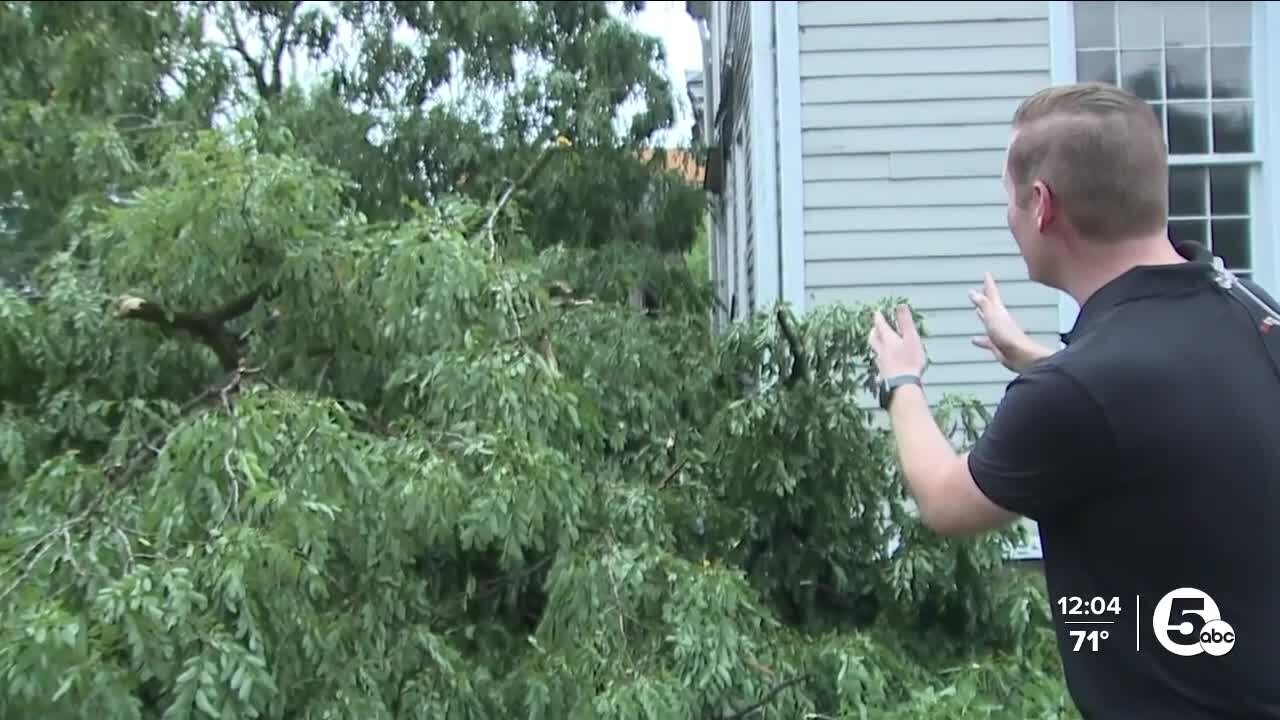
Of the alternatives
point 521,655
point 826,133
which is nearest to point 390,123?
point 826,133

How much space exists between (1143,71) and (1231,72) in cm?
42

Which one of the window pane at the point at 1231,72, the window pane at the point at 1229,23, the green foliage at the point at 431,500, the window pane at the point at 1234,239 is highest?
the window pane at the point at 1229,23

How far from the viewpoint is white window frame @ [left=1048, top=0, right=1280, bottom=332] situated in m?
6.07

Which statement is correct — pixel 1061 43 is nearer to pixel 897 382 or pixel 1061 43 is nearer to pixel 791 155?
pixel 791 155

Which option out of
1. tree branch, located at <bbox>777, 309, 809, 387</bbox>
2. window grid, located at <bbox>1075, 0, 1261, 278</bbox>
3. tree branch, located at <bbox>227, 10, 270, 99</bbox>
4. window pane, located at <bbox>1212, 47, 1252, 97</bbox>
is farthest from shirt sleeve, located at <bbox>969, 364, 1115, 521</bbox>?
tree branch, located at <bbox>227, 10, 270, 99</bbox>

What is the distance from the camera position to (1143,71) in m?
6.21

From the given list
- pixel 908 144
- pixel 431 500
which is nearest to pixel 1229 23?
pixel 908 144

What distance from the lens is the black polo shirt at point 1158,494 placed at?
1.40 metres

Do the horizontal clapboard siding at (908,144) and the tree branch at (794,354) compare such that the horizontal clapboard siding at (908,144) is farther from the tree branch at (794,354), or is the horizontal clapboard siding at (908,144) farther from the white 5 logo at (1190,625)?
the white 5 logo at (1190,625)

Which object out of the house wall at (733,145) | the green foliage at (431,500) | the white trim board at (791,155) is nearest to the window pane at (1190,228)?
the white trim board at (791,155)

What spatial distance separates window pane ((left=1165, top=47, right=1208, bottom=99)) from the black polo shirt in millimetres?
5247

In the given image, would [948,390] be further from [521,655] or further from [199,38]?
[199,38]

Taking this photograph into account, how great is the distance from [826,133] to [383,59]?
409cm

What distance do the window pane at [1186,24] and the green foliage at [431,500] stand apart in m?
2.63
